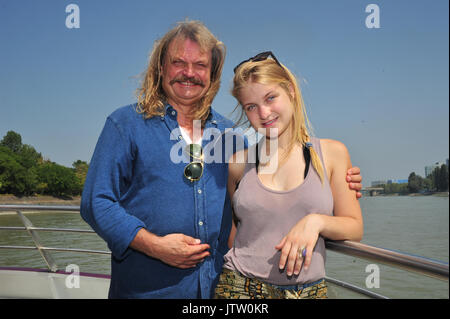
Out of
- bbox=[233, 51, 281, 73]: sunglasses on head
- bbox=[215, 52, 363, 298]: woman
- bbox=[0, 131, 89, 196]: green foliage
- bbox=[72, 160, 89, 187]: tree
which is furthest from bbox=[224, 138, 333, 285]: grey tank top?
bbox=[72, 160, 89, 187]: tree

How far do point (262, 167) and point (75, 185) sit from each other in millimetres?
84267

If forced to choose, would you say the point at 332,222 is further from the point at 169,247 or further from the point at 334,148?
the point at 169,247

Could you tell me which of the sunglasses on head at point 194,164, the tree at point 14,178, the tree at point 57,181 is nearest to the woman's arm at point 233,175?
the sunglasses on head at point 194,164

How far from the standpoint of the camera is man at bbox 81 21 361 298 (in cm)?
159

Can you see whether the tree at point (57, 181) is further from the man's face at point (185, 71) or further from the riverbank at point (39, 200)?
the man's face at point (185, 71)

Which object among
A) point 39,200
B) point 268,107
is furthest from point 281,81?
point 39,200

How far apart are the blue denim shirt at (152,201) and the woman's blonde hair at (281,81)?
0.46m

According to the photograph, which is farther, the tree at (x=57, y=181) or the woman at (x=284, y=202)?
the tree at (x=57, y=181)

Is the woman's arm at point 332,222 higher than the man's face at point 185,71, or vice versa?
the man's face at point 185,71

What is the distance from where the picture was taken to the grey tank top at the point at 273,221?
4.92ft

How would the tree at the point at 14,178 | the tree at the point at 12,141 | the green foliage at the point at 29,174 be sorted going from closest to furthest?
1. the tree at the point at 14,178
2. the green foliage at the point at 29,174
3. the tree at the point at 12,141

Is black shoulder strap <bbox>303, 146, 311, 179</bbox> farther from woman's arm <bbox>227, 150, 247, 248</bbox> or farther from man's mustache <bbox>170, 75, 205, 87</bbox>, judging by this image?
man's mustache <bbox>170, 75, 205, 87</bbox>
